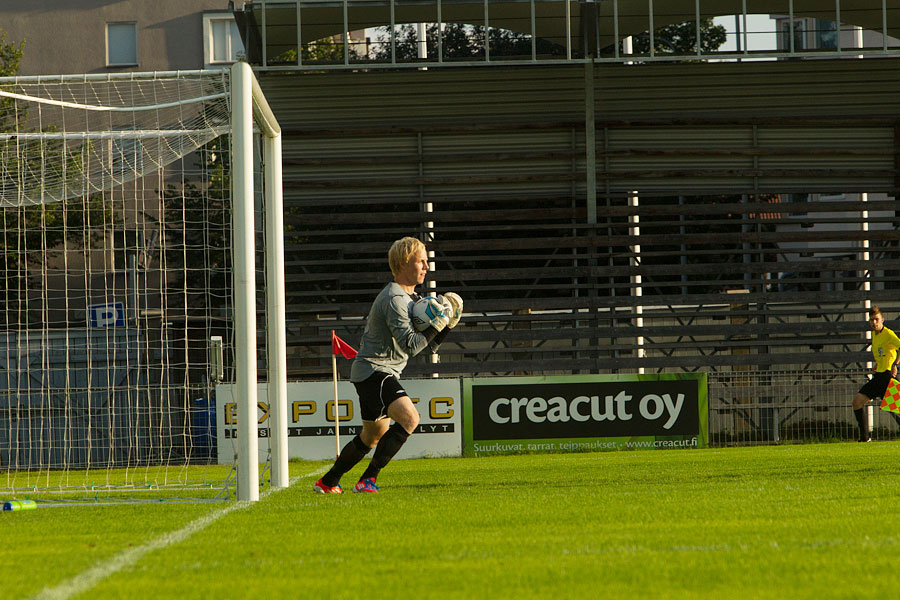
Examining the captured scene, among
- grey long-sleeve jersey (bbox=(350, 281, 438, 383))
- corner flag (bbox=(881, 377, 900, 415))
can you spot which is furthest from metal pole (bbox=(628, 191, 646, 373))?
grey long-sleeve jersey (bbox=(350, 281, 438, 383))

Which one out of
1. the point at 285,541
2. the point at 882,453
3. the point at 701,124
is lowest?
the point at 882,453

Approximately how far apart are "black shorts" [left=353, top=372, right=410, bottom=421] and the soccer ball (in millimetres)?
440

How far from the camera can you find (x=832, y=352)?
20.2 metres

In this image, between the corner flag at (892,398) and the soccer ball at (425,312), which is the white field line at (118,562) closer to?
the soccer ball at (425,312)

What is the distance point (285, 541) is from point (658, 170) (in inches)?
741

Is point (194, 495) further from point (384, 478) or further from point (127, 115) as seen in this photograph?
point (127, 115)

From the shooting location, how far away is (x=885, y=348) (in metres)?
15.1

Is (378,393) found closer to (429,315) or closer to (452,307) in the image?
(429,315)

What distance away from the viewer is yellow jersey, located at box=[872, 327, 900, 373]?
1502 cm

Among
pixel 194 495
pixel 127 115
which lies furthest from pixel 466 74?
pixel 194 495

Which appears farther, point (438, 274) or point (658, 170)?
point (658, 170)

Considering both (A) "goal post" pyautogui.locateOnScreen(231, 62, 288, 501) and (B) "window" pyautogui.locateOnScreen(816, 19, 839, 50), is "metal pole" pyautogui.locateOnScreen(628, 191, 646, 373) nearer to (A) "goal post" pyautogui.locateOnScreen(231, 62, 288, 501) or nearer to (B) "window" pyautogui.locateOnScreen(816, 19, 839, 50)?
(B) "window" pyautogui.locateOnScreen(816, 19, 839, 50)

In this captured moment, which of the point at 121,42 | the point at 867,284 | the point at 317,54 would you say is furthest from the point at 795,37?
the point at 121,42

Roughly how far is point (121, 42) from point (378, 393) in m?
27.2
